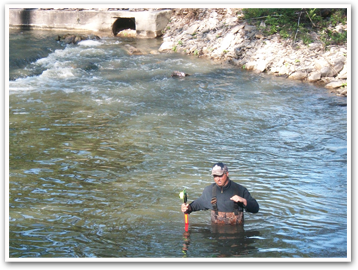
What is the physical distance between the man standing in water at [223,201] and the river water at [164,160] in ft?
0.71

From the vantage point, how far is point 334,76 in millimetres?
15781

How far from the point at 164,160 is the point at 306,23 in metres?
11.8

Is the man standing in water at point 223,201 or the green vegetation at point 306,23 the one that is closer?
the man standing in water at point 223,201

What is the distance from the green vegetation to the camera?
687 inches

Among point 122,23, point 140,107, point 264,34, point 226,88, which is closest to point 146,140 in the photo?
point 140,107

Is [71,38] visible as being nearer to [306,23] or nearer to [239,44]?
[239,44]

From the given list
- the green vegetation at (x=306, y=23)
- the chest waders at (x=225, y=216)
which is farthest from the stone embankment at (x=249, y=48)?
the chest waders at (x=225, y=216)

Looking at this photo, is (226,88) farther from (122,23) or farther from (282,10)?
(122,23)

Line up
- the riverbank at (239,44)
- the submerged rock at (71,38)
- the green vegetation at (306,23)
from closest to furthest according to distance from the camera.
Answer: the riverbank at (239,44) → the green vegetation at (306,23) → the submerged rock at (71,38)

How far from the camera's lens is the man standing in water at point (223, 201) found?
20.6 ft

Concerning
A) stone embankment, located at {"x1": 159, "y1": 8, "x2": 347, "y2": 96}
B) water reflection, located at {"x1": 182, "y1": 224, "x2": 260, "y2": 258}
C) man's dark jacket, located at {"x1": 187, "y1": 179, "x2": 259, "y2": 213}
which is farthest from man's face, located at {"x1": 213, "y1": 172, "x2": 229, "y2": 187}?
stone embankment, located at {"x1": 159, "y1": 8, "x2": 347, "y2": 96}

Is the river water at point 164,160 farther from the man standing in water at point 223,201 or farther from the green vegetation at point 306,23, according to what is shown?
the green vegetation at point 306,23

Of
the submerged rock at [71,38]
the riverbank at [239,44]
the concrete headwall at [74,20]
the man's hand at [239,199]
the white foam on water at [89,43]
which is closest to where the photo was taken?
the man's hand at [239,199]

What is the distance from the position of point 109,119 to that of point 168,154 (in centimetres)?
308
